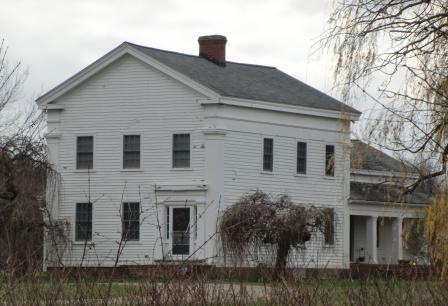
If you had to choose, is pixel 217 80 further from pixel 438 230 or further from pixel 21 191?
pixel 438 230

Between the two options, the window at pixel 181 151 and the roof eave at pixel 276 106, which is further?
the window at pixel 181 151

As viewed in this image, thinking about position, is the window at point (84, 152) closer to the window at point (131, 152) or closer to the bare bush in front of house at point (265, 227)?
the window at point (131, 152)

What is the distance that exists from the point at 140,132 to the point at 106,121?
176 centimetres

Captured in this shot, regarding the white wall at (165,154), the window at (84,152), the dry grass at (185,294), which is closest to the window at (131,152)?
the white wall at (165,154)

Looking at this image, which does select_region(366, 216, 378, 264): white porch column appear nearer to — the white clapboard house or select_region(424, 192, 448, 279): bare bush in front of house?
the white clapboard house

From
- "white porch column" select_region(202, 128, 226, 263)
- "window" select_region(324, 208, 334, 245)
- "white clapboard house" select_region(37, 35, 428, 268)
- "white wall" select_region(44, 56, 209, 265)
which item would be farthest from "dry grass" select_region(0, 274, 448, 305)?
"white wall" select_region(44, 56, 209, 265)

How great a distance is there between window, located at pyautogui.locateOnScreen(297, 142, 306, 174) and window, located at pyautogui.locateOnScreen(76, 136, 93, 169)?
29.2ft

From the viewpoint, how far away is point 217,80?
48625mm

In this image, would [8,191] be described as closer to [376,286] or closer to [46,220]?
[46,220]

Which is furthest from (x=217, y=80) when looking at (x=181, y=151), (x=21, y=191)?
(x=21, y=191)

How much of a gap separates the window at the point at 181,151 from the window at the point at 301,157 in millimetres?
5385

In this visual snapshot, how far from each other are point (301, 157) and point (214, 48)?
7006mm

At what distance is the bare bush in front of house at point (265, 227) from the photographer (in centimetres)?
4312

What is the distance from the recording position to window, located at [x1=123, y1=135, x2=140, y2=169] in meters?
48.2
